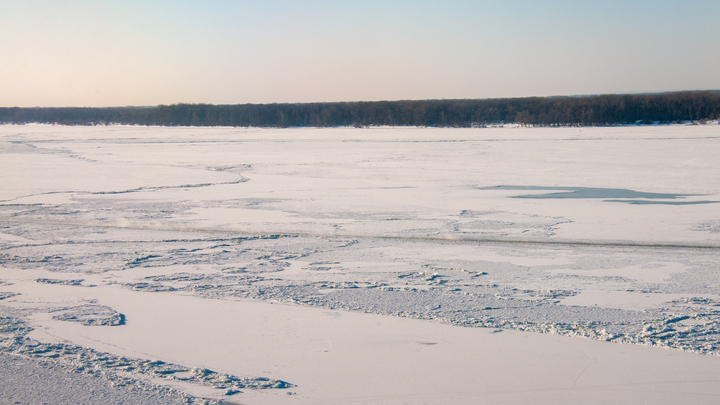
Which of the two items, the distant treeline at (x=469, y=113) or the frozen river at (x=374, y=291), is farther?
the distant treeline at (x=469, y=113)

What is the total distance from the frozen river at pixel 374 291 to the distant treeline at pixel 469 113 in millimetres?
34419

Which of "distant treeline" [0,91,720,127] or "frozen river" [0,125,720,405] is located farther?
"distant treeline" [0,91,720,127]

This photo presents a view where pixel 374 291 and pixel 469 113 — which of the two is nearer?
pixel 374 291

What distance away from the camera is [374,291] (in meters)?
4.54

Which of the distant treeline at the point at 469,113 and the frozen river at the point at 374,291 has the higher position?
the distant treeline at the point at 469,113

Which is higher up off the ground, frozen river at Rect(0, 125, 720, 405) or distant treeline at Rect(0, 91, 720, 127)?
distant treeline at Rect(0, 91, 720, 127)

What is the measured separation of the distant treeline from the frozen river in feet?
113

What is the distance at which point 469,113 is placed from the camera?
5081 centimetres

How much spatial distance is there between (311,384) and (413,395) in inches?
20.3

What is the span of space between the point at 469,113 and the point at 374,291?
157ft

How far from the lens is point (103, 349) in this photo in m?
3.42

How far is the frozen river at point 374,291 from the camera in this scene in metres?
3.03

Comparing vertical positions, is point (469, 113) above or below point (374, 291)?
above

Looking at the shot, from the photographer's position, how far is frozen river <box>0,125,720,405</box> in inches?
119
